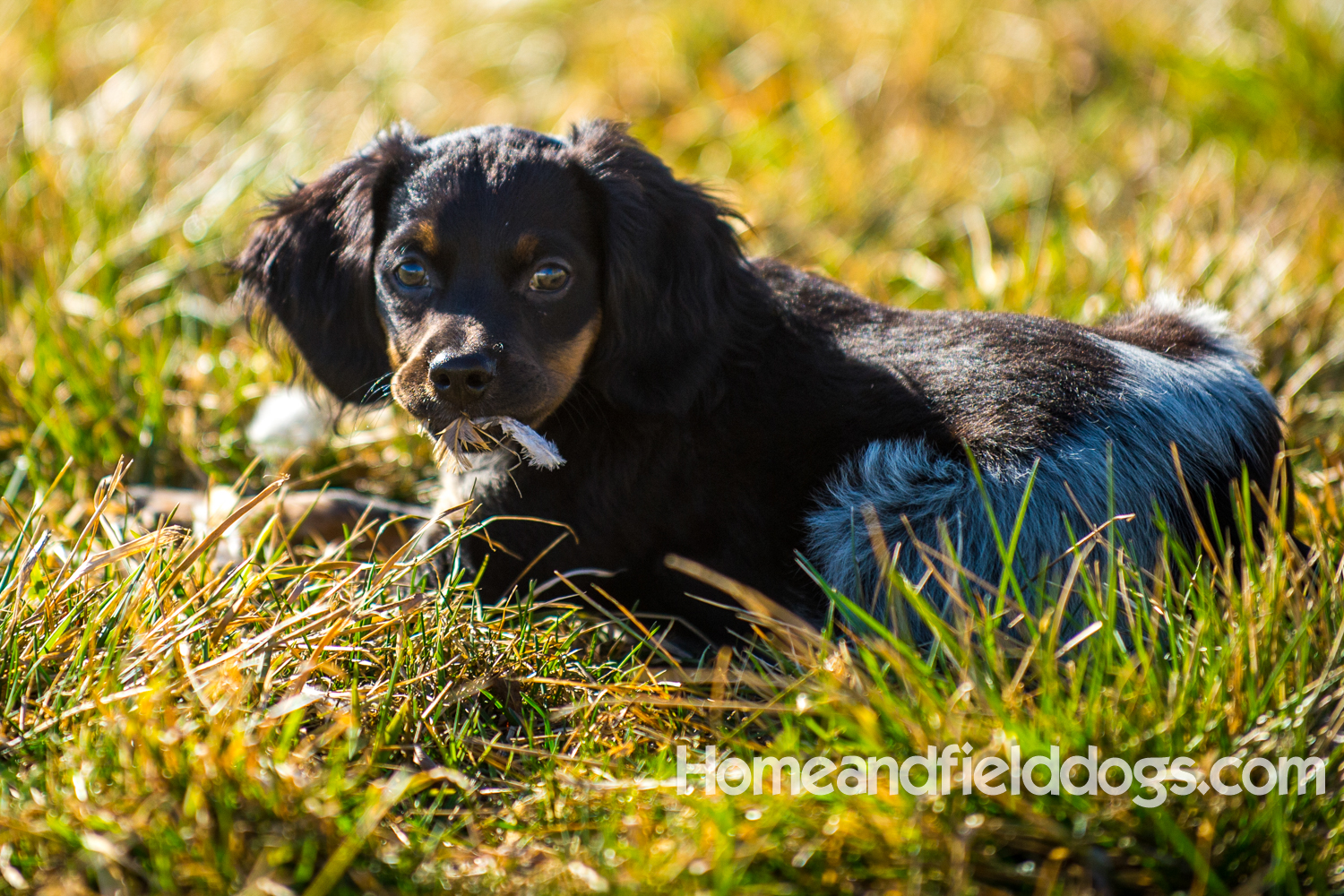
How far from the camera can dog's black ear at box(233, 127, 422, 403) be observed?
3.00 meters

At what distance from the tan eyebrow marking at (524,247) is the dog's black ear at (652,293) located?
22 centimetres

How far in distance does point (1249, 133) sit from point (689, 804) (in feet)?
18.8

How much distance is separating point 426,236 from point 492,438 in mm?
562

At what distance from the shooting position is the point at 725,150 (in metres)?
6.32

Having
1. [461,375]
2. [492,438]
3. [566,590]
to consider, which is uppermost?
[461,375]

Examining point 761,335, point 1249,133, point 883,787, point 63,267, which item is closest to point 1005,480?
point 761,335

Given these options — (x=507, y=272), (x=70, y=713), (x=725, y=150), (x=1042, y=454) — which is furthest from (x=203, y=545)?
(x=725, y=150)

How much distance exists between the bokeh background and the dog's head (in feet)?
2.10

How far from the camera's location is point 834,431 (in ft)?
9.43

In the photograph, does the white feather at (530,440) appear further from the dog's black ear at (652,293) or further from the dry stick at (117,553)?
the dry stick at (117,553)

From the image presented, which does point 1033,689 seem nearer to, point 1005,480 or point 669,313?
point 1005,480

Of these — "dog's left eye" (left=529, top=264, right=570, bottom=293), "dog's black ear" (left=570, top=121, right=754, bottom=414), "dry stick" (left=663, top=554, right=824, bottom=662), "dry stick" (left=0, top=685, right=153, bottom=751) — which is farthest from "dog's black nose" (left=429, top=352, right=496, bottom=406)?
"dry stick" (left=0, top=685, right=153, bottom=751)

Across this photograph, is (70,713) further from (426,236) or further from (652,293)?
(652,293)

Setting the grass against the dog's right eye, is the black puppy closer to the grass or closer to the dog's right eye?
the dog's right eye
